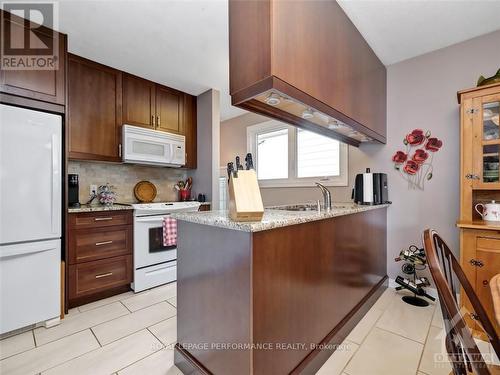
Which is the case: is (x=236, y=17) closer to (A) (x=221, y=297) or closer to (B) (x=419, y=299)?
(A) (x=221, y=297)

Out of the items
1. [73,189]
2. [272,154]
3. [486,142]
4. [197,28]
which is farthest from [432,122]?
[73,189]

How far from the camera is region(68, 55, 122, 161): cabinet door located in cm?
242

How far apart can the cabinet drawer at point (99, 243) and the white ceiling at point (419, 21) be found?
2.79m

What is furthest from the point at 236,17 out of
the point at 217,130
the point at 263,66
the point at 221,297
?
the point at 217,130

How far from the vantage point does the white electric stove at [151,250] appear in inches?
99.2

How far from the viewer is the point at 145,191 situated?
319cm

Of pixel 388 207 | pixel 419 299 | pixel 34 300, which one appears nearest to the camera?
pixel 34 300

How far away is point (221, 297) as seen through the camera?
117cm

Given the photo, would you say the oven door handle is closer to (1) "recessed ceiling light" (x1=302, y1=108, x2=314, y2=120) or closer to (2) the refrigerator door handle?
(2) the refrigerator door handle

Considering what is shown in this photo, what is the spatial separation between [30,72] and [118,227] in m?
1.51

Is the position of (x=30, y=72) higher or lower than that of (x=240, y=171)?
higher

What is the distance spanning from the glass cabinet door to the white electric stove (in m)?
2.89

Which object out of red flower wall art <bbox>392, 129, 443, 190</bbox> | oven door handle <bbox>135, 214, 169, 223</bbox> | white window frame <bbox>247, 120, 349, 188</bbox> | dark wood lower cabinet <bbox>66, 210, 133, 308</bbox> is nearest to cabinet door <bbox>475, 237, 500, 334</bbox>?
red flower wall art <bbox>392, 129, 443, 190</bbox>

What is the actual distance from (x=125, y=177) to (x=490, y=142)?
3681 mm
